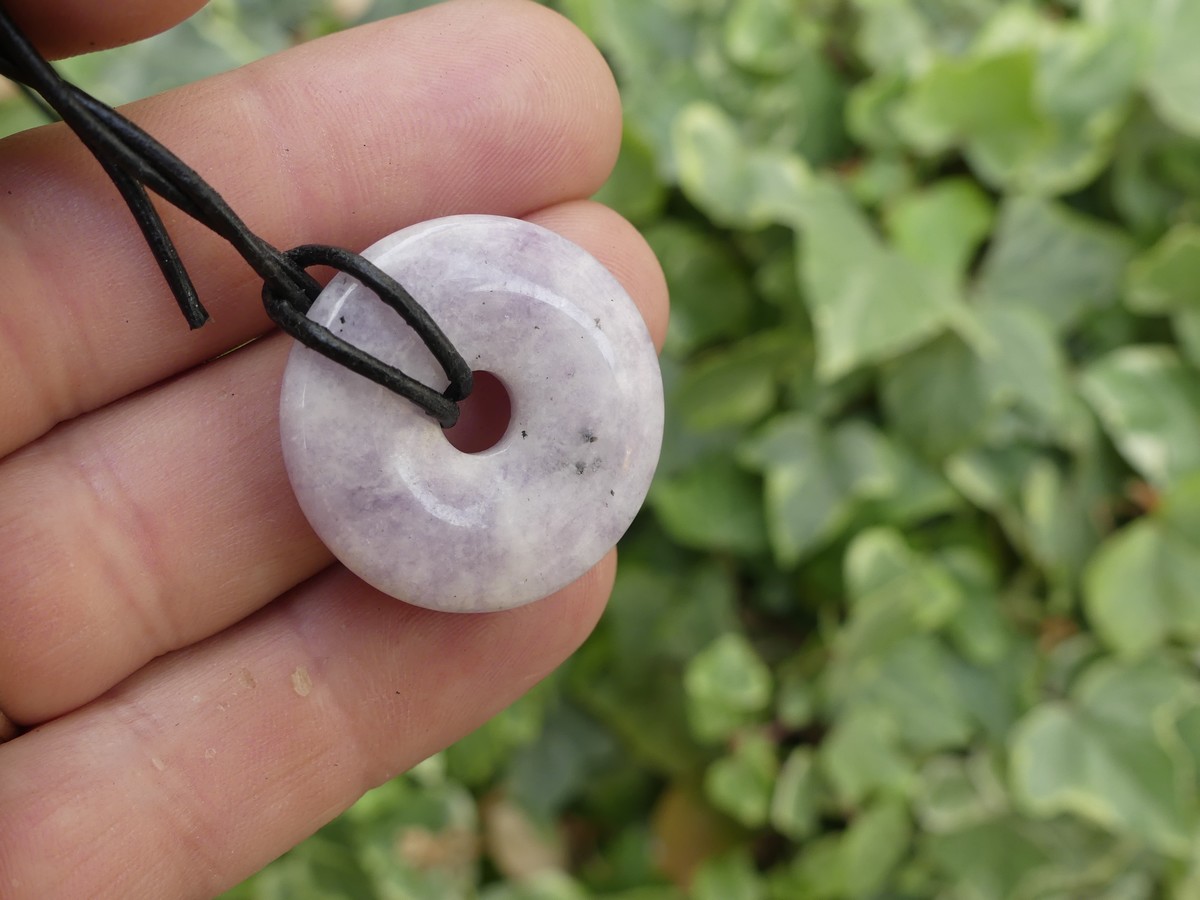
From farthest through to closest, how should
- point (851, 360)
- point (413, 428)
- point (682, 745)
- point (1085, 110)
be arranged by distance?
point (682, 745)
point (1085, 110)
point (851, 360)
point (413, 428)

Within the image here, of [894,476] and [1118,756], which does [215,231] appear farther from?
[1118,756]

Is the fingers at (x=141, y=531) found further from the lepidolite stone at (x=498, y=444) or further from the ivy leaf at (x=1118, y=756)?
the ivy leaf at (x=1118, y=756)

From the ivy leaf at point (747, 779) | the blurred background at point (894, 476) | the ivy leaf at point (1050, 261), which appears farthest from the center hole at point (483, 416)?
the ivy leaf at point (1050, 261)

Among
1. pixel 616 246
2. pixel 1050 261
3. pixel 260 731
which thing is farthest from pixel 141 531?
pixel 1050 261

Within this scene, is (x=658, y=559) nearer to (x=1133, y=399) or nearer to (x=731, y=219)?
(x=731, y=219)

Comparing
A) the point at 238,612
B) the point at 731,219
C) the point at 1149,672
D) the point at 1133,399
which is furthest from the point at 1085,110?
the point at 238,612

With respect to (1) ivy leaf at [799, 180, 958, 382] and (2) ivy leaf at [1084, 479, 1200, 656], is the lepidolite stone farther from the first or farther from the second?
(2) ivy leaf at [1084, 479, 1200, 656]

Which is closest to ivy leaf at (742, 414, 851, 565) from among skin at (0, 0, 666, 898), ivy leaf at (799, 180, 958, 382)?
ivy leaf at (799, 180, 958, 382)
